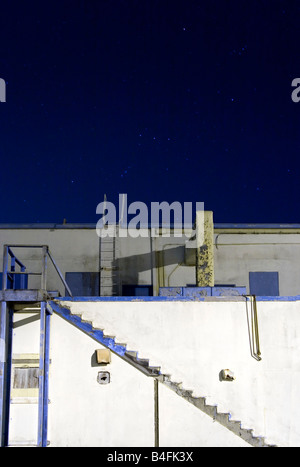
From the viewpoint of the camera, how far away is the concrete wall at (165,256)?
21859mm

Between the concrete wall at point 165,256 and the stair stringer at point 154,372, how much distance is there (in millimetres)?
9118

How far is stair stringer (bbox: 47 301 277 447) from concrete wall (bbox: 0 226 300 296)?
29.9ft

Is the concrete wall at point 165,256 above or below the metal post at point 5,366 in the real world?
above

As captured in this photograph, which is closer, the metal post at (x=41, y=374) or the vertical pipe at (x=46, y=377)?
the metal post at (x=41, y=374)

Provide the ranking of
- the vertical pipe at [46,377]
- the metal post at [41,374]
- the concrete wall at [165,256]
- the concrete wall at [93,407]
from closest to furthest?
1. the metal post at [41,374]
2. the vertical pipe at [46,377]
3. the concrete wall at [93,407]
4. the concrete wall at [165,256]

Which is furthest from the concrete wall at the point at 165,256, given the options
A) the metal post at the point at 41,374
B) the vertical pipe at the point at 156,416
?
the metal post at the point at 41,374

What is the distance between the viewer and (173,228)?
22.1 m

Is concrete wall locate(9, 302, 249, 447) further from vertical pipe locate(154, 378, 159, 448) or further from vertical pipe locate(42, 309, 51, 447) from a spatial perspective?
vertical pipe locate(42, 309, 51, 447)

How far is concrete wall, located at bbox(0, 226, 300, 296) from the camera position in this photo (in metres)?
21.9

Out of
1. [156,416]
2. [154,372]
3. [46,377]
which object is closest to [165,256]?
[154,372]

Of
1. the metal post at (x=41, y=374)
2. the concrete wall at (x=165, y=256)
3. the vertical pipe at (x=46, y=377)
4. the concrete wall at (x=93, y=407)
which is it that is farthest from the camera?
the concrete wall at (x=165, y=256)

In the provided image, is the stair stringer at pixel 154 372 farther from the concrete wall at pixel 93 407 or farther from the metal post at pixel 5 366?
the metal post at pixel 5 366

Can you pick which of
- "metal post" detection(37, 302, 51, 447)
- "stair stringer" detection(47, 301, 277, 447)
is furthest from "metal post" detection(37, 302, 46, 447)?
"stair stringer" detection(47, 301, 277, 447)

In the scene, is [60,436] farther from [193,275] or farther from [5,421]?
[193,275]
